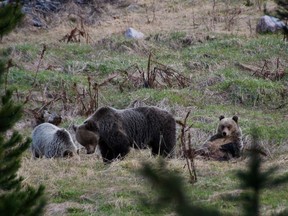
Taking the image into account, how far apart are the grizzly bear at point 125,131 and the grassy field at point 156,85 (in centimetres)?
21

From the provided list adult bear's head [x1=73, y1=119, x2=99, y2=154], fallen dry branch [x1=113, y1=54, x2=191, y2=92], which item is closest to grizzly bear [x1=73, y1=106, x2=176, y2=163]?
adult bear's head [x1=73, y1=119, x2=99, y2=154]

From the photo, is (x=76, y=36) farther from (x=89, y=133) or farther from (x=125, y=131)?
(x=89, y=133)

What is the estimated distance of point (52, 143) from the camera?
38.4 ft

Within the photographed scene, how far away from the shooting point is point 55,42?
20609 millimetres

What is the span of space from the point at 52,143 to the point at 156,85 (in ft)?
16.3

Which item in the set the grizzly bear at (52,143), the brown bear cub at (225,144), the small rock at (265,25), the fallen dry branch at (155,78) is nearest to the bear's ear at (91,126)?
the grizzly bear at (52,143)

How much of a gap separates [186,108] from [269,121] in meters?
1.79

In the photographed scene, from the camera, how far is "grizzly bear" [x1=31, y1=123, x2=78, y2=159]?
1150cm

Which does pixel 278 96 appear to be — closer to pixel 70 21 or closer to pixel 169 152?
pixel 169 152

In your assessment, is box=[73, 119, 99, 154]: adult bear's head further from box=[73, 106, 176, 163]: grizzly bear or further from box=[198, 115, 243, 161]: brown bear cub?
box=[198, 115, 243, 161]: brown bear cub

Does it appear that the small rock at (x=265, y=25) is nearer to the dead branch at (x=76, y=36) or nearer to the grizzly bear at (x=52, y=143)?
the dead branch at (x=76, y=36)

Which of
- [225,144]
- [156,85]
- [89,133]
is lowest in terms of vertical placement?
[156,85]

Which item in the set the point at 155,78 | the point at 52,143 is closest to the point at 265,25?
the point at 155,78

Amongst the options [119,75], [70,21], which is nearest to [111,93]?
[119,75]
